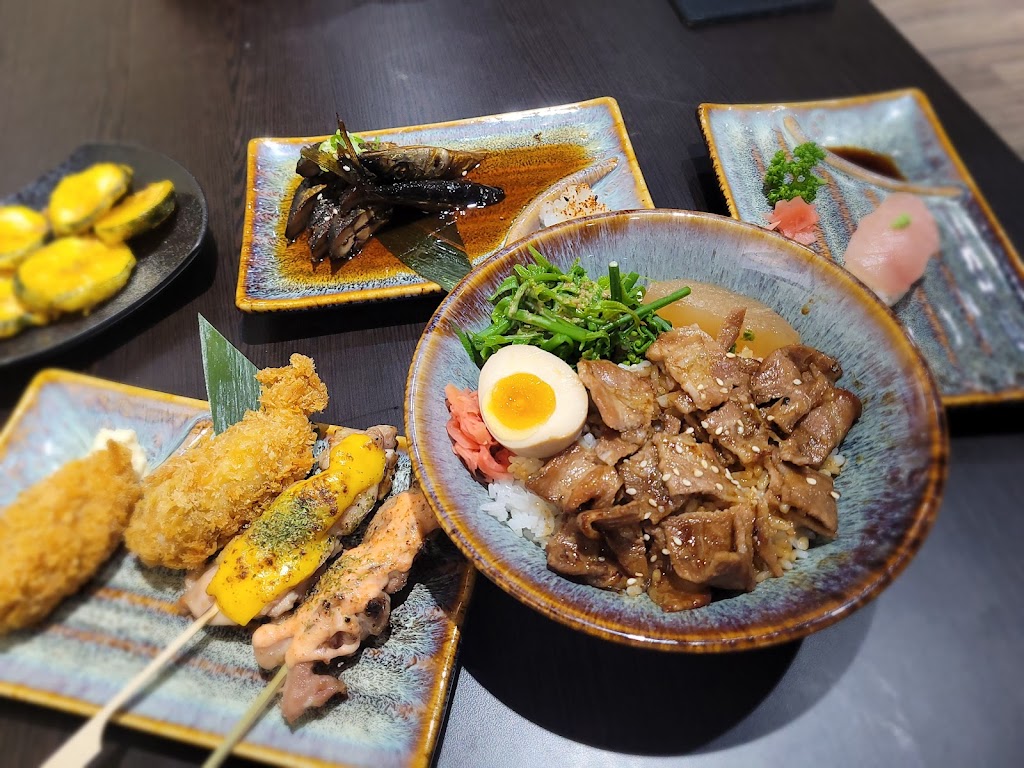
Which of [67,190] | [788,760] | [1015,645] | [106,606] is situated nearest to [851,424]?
[1015,645]

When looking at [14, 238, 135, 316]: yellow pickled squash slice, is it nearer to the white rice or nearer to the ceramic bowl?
the ceramic bowl

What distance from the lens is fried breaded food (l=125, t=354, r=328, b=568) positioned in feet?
6.17

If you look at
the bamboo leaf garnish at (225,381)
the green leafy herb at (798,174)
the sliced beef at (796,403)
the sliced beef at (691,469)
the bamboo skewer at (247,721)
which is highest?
the green leafy herb at (798,174)

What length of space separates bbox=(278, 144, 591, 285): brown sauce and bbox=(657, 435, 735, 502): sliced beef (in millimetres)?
1713

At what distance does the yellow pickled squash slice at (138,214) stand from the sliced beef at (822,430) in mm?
2318

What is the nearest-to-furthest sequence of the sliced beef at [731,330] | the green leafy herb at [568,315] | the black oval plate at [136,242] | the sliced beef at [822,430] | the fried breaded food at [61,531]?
the fried breaded food at [61,531] → the black oval plate at [136,242] → the sliced beef at [822,430] → the sliced beef at [731,330] → the green leafy herb at [568,315]

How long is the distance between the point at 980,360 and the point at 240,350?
315cm

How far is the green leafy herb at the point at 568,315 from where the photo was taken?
2.34 meters

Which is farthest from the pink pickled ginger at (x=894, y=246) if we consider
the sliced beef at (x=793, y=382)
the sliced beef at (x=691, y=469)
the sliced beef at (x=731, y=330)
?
the sliced beef at (x=691, y=469)

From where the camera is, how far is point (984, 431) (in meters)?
1.82

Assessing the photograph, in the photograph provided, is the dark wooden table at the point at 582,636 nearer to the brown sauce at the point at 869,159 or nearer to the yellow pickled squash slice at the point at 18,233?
the yellow pickled squash slice at the point at 18,233

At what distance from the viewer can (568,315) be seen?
2.38 metres

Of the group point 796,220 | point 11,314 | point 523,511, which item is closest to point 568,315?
point 523,511

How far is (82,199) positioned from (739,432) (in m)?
2.26
